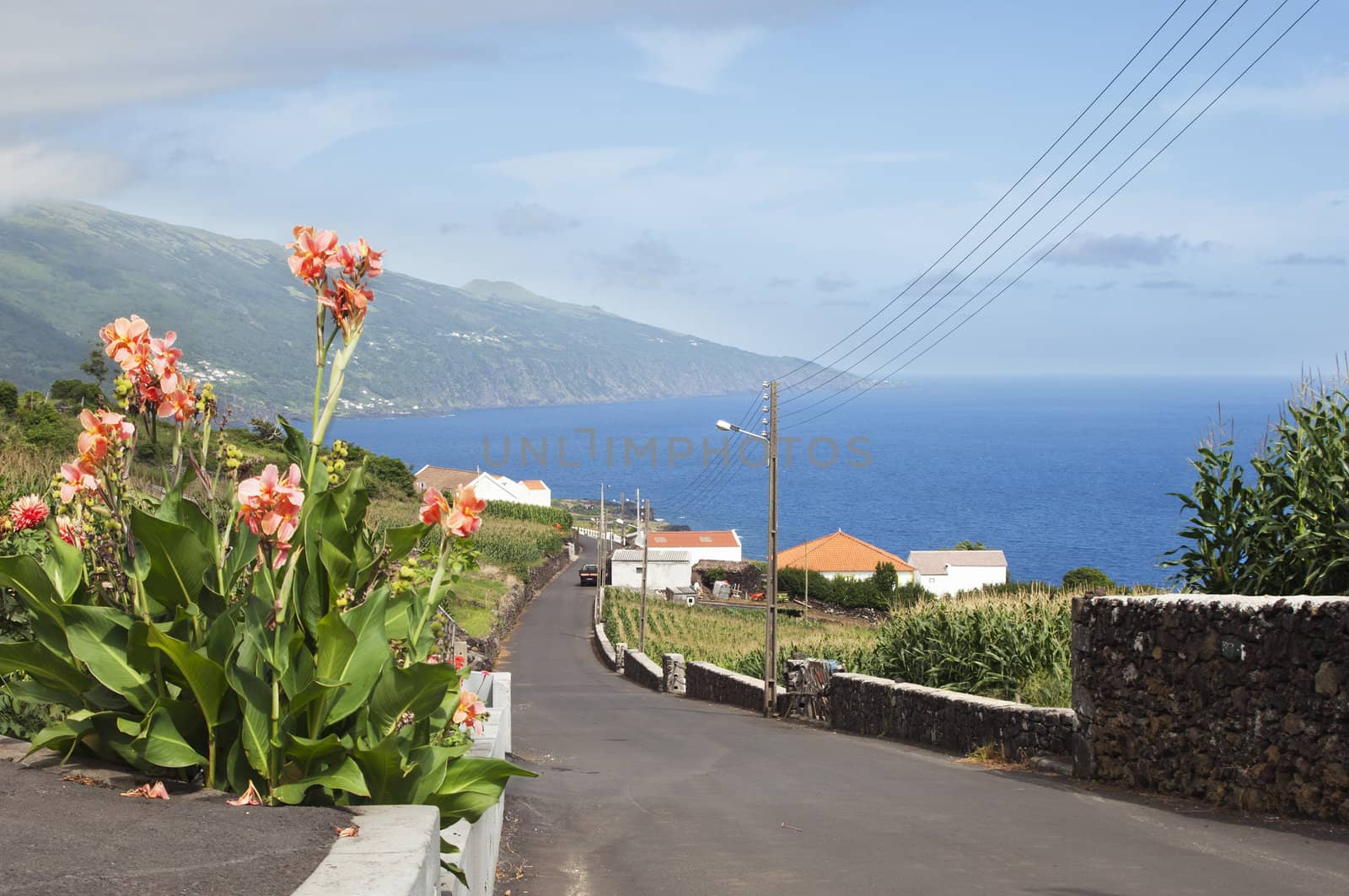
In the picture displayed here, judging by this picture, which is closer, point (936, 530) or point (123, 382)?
point (123, 382)

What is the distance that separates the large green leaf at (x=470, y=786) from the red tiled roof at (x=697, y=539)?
94.5m

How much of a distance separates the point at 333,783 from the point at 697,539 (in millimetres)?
98112

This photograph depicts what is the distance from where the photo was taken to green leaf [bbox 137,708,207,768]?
3.80 m

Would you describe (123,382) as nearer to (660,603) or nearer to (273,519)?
(273,519)

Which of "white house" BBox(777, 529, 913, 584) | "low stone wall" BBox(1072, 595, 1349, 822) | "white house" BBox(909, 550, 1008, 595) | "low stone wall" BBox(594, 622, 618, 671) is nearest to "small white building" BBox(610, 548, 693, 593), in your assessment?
"white house" BBox(777, 529, 913, 584)

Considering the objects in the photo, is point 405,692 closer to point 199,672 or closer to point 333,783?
point 333,783

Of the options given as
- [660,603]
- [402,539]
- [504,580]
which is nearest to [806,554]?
[660,603]

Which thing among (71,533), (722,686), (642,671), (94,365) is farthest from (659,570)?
(71,533)

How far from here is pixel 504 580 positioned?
63.0 metres

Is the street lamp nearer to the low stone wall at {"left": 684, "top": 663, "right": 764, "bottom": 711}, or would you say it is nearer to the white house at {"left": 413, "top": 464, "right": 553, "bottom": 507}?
the low stone wall at {"left": 684, "top": 663, "right": 764, "bottom": 711}

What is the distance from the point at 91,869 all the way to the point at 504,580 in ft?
199

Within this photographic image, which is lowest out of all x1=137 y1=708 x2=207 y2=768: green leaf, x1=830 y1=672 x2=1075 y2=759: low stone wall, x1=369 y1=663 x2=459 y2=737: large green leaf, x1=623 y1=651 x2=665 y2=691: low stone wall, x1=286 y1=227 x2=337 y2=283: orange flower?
x1=623 y1=651 x2=665 y2=691: low stone wall

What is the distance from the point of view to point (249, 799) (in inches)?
149

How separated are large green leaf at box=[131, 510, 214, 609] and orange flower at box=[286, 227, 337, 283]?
0.91 m
